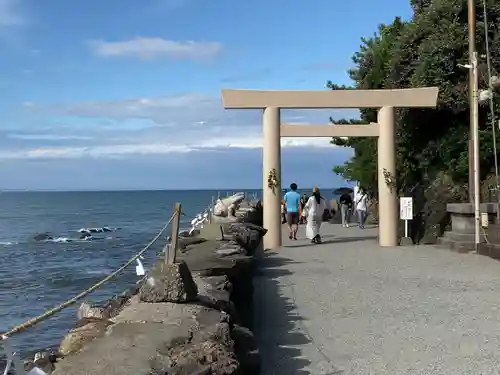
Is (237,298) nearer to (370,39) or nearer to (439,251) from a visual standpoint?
(439,251)

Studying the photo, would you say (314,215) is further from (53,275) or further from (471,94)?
(53,275)

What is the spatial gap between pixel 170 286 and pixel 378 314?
3.75 m

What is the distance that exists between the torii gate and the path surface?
2.15m

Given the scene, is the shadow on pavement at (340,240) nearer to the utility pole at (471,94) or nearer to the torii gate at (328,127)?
the torii gate at (328,127)

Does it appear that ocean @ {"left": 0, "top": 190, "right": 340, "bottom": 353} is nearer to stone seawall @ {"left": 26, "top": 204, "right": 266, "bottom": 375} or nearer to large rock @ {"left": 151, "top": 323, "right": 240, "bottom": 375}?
stone seawall @ {"left": 26, "top": 204, "right": 266, "bottom": 375}

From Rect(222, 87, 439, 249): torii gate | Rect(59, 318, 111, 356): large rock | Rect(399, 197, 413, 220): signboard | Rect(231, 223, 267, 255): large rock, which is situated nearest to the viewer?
Rect(59, 318, 111, 356): large rock

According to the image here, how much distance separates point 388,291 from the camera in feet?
36.6

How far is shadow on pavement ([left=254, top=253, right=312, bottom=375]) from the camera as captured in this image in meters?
6.99

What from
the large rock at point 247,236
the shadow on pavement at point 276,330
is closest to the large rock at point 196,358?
the shadow on pavement at point 276,330

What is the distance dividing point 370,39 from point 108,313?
2464cm

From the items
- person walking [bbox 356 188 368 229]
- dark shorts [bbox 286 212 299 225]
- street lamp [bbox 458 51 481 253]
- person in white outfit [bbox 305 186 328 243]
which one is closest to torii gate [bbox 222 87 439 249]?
street lamp [bbox 458 51 481 253]

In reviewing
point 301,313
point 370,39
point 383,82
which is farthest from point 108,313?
point 370,39

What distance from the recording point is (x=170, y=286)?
6664mm

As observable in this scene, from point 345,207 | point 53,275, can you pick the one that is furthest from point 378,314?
point 53,275
